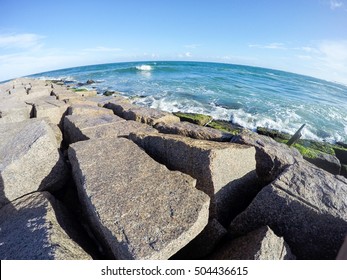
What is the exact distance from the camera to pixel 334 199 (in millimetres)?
2266

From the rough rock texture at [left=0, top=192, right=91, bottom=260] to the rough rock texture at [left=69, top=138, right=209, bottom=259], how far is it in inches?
11.3

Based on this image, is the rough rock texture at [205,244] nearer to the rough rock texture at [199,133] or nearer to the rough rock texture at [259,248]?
the rough rock texture at [259,248]

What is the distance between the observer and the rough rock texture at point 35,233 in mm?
1748

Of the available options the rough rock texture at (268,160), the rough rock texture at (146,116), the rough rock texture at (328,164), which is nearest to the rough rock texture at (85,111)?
the rough rock texture at (146,116)

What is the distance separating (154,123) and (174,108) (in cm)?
861

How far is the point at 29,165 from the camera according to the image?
8.75ft

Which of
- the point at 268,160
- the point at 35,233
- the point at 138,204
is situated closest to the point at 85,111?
the point at 35,233

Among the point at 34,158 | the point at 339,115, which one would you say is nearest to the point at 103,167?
the point at 34,158

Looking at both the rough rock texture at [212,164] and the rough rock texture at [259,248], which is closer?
the rough rock texture at [259,248]

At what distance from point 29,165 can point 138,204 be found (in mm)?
1516

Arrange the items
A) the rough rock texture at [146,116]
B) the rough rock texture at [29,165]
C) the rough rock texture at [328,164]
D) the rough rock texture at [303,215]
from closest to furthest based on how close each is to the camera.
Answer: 1. the rough rock texture at [303,215]
2. the rough rock texture at [29,165]
3. the rough rock texture at [146,116]
4. the rough rock texture at [328,164]

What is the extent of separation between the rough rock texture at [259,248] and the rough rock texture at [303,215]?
0.26 m

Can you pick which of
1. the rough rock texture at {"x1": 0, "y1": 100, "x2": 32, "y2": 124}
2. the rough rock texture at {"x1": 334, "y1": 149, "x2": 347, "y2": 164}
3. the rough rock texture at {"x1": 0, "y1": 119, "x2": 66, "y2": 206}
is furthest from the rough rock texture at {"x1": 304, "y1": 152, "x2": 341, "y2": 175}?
the rough rock texture at {"x1": 0, "y1": 100, "x2": 32, "y2": 124}

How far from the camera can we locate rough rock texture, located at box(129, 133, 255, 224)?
237cm
